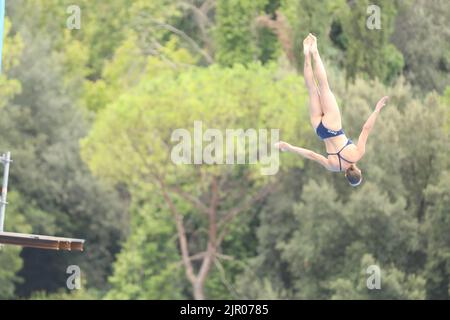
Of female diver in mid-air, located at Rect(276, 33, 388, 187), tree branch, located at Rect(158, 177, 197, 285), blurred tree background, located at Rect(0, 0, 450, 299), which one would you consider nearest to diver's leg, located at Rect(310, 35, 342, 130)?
female diver in mid-air, located at Rect(276, 33, 388, 187)

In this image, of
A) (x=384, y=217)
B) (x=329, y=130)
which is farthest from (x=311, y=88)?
(x=384, y=217)

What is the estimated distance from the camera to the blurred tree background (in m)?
35.2

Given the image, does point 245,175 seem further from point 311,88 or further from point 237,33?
point 311,88

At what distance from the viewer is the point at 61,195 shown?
40344mm

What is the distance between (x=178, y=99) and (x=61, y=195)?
4.65 metres

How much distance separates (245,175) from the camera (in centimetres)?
3803

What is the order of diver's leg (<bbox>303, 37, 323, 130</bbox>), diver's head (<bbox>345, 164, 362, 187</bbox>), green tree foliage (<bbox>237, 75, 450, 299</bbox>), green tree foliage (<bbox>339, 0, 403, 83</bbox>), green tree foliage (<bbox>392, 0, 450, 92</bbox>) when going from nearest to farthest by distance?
diver's leg (<bbox>303, 37, 323, 130</bbox>), diver's head (<bbox>345, 164, 362, 187</bbox>), green tree foliage (<bbox>237, 75, 450, 299</bbox>), green tree foliage (<bbox>339, 0, 403, 83</bbox>), green tree foliage (<bbox>392, 0, 450, 92</bbox>)

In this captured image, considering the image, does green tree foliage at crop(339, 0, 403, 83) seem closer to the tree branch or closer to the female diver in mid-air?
the tree branch

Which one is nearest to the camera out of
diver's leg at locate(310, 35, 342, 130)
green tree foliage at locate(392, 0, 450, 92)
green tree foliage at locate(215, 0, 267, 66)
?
diver's leg at locate(310, 35, 342, 130)

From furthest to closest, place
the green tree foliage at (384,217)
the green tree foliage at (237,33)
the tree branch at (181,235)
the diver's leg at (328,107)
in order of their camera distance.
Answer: the green tree foliage at (237,33) → the tree branch at (181,235) → the green tree foliage at (384,217) → the diver's leg at (328,107)

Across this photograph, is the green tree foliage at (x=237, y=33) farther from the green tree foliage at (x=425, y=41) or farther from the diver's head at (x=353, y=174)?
the diver's head at (x=353, y=174)

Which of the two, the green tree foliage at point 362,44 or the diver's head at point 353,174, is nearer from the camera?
the diver's head at point 353,174

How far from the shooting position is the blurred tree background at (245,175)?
115ft

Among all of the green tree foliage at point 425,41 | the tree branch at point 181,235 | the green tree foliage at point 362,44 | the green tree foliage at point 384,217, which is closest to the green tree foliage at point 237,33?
the green tree foliage at point 362,44
